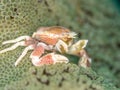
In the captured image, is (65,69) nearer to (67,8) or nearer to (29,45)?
(29,45)

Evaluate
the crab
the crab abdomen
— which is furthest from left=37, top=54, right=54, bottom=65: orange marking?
the crab abdomen

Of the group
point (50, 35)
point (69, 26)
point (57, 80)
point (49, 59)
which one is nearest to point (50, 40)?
point (50, 35)

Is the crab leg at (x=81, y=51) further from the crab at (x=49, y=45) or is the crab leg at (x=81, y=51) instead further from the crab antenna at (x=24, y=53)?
the crab antenna at (x=24, y=53)

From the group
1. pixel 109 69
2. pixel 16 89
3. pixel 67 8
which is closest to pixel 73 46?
pixel 16 89

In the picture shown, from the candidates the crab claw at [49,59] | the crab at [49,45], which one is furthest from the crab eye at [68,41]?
the crab claw at [49,59]

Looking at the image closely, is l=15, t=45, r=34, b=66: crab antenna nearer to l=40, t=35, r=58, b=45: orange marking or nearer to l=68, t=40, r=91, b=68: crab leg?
l=40, t=35, r=58, b=45: orange marking

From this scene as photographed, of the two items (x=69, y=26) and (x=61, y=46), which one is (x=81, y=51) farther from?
(x=69, y=26)
